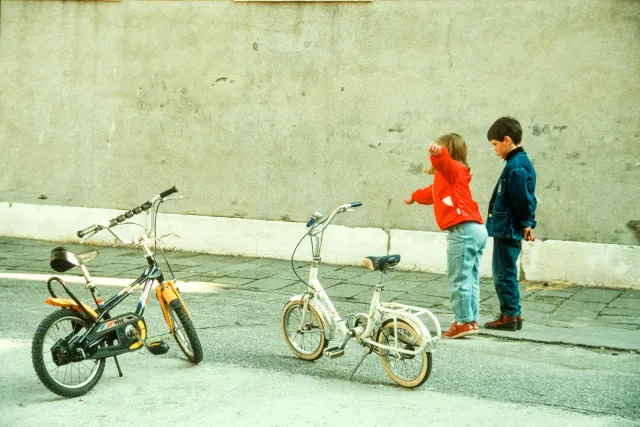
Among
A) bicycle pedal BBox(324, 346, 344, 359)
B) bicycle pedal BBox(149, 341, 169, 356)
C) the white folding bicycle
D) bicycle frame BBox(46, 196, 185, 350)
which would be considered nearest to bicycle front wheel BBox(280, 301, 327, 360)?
the white folding bicycle

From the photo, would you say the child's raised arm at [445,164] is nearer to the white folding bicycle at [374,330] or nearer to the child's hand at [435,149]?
the child's hand at [435,149]

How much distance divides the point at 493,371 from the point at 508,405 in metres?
0.81

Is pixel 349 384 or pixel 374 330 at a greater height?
pixel 374 330

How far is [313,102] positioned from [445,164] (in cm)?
447

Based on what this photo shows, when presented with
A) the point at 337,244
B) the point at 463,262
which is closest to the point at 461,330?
the point at 463,262

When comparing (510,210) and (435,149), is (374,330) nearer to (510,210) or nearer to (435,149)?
(435,149)

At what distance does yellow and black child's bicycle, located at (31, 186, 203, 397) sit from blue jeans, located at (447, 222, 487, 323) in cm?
210

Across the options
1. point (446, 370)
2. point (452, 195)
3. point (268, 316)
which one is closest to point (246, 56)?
point (268, 316)

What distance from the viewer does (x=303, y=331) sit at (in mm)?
6016

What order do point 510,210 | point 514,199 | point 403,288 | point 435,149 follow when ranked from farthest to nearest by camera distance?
point 403,288
point 510,210
point 514,199
point 435,149

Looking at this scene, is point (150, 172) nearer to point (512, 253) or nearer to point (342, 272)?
point (342, 272)

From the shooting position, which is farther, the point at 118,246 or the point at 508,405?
the point at 118,246

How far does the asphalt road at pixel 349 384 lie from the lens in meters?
4.88

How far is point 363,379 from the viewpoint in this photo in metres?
5.61
